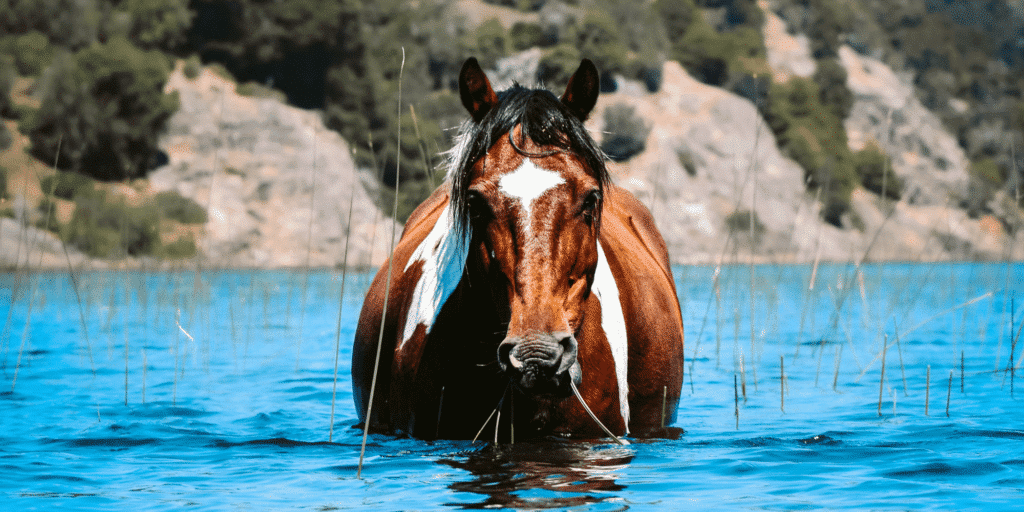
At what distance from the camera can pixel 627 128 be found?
183 ft

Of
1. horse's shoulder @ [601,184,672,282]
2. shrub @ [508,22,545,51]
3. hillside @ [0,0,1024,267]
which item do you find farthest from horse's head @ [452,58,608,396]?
shrub @ [508,22,545,51]

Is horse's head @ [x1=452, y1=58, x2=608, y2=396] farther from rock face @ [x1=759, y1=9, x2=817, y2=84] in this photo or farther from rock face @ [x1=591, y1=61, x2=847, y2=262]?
rock face @ [x1=759, y1=9, x2=817, y2=84]

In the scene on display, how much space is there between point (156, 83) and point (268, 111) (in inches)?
240

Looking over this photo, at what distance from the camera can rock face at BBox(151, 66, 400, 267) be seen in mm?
43469

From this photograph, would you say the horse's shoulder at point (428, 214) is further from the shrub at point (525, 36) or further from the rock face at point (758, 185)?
the shrub at point (525, 36)


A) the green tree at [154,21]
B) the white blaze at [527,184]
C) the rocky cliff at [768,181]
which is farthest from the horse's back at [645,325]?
the green tree at [154,21]

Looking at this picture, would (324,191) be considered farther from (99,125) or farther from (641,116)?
(641,116)

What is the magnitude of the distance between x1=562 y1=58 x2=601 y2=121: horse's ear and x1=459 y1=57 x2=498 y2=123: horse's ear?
0.33 meters

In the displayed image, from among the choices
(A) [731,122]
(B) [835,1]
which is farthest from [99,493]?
(B) [835,1]

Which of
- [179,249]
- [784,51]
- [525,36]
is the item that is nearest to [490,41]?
[525,36]

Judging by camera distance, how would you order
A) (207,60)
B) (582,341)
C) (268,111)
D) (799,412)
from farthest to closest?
(207,60) < (268,111) < (799,412) < (582,341)

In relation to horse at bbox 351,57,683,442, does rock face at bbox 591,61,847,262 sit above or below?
above

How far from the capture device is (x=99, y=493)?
418 centimetres

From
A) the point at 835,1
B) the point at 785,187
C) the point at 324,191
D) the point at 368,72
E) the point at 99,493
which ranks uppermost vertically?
the point at 835,1
